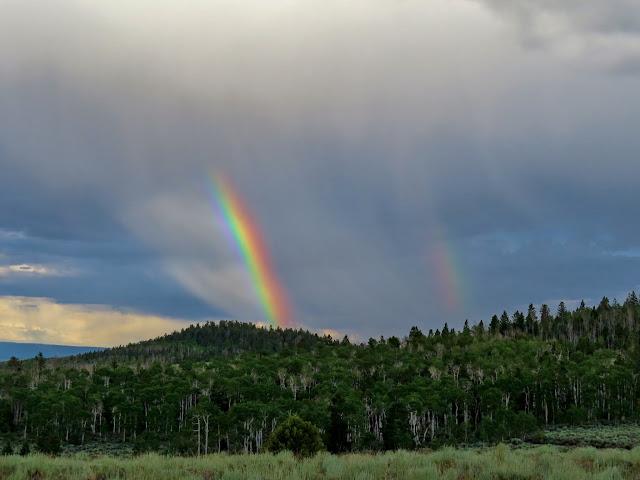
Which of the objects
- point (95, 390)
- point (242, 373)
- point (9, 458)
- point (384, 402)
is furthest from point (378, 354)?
point (9, 458)

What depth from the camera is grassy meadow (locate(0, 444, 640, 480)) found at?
1742 centimetres

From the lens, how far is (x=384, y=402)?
395ft

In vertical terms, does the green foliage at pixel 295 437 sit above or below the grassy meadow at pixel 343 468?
below

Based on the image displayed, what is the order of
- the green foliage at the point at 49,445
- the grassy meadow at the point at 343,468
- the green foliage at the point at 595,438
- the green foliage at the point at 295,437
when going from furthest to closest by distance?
the green foliage at the point at 49,445 → the green foliage at the point at 595,438 → the green foliage at the point at 295,437 → the grassy meadow at the point at 343,468

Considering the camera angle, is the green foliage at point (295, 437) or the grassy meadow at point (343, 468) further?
the green foliage at point (295, 437)

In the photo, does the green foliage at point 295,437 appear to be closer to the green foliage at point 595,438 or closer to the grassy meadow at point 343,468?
the grassy meadow at point 343,468

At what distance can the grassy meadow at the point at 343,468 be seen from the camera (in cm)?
1742

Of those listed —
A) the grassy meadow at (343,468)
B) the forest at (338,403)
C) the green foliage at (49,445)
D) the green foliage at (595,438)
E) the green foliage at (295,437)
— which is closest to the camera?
the grassy meadow at (343,468)

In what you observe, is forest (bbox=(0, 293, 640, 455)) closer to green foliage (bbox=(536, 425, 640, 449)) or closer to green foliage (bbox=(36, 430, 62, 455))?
green foliage (bbox=(36, 430, 62, 455))

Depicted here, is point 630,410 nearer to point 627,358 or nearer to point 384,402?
point 627,358

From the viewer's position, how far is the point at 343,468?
18.8m

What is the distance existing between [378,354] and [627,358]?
78691mm

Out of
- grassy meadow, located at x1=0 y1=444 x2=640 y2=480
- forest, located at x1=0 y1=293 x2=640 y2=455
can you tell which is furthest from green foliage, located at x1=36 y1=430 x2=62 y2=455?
grassy meadow, located at x1=0 y1=444 x2=640 y2=480

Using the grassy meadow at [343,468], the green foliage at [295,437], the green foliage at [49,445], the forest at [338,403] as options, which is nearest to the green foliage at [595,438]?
the forest at [338,403]
